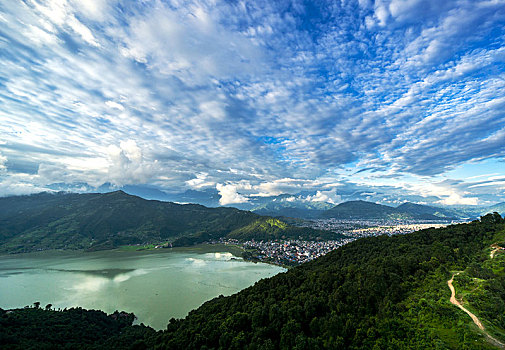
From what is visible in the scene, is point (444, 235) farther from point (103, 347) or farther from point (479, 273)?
point (103, 347)

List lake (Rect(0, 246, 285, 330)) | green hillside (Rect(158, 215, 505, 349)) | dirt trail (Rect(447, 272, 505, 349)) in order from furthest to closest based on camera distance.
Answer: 1. lake (Rect(0, 246, 285, 330))
2. green hillside (Rect(158, 215, 505, 349))
3. dirt trail (Rect(447, 272, 505, 349))

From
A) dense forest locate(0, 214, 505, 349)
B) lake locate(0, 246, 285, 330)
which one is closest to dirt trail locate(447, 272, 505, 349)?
dense forest locate(0, 214, 505, 349)

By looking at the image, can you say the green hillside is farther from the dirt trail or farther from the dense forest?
the dirt trail

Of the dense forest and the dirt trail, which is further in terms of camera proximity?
the dense forest

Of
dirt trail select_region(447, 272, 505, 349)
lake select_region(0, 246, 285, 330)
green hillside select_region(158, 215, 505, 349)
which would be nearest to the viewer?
dirt trail select_region(447, 272, 505, 349)

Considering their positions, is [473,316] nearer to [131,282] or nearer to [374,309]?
[374,309]

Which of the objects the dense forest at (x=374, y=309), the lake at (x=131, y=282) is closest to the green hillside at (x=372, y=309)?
the dense forest at (x=374, y=309)
